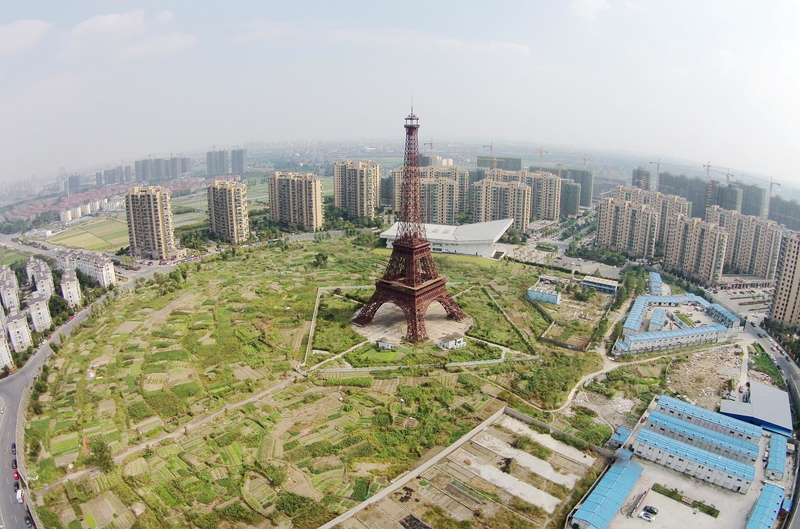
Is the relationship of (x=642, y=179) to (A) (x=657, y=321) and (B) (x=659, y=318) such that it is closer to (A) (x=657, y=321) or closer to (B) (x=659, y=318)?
(B) (x=659, y=318)

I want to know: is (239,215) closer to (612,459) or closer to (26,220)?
(26,220)

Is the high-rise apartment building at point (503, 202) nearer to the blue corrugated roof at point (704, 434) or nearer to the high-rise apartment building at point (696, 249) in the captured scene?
the high-rise apartment building at point (696, 249)

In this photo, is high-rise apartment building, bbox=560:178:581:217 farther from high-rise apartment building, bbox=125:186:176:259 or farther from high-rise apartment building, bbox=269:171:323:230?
high-rise apartment building, bbox=125:186:176:259

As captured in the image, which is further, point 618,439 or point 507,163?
point 507,163

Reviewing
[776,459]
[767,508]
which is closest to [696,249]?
[776,459]

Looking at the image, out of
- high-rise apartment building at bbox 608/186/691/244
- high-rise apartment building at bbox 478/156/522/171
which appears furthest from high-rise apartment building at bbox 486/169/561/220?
high-rise apartment building at bbox 478/156/522/171

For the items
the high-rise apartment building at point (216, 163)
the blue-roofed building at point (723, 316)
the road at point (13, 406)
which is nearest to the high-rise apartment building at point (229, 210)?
the road at point (13, 406)

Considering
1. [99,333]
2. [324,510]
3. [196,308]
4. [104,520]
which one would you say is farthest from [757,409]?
[99,333]
